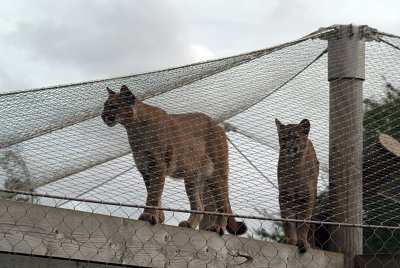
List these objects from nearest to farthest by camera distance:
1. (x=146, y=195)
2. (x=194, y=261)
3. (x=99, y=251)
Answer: (x=99, y=251) → (x=194, y=261) → (x=146, y=195)

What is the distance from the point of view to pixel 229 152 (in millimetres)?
5324

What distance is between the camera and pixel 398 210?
5.34 m

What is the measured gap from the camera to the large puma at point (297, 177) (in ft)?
17.1

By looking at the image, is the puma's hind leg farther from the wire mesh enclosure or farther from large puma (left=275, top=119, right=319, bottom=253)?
large puma (left=275, top=119, right=319, bottom=253)

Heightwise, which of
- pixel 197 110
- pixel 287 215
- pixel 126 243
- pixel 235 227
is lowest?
pixel 235 227

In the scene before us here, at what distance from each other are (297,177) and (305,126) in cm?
32

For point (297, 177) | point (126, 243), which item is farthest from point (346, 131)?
point (126, 243)

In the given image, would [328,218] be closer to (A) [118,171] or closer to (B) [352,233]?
(B) [352,233]

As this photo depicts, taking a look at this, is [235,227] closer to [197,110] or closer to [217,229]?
[217,229]

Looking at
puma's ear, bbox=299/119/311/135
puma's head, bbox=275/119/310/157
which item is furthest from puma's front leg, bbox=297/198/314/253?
puma's ear, bbox=299/119/311/135

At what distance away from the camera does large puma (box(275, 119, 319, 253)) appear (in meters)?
5.21

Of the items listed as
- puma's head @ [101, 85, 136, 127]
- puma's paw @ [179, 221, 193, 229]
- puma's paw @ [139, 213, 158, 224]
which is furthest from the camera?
puma's paw @ [179, 221, 193, 229]

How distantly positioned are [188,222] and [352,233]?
1.02 meters

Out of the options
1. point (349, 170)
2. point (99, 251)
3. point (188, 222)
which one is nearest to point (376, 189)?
point (349, 170)
